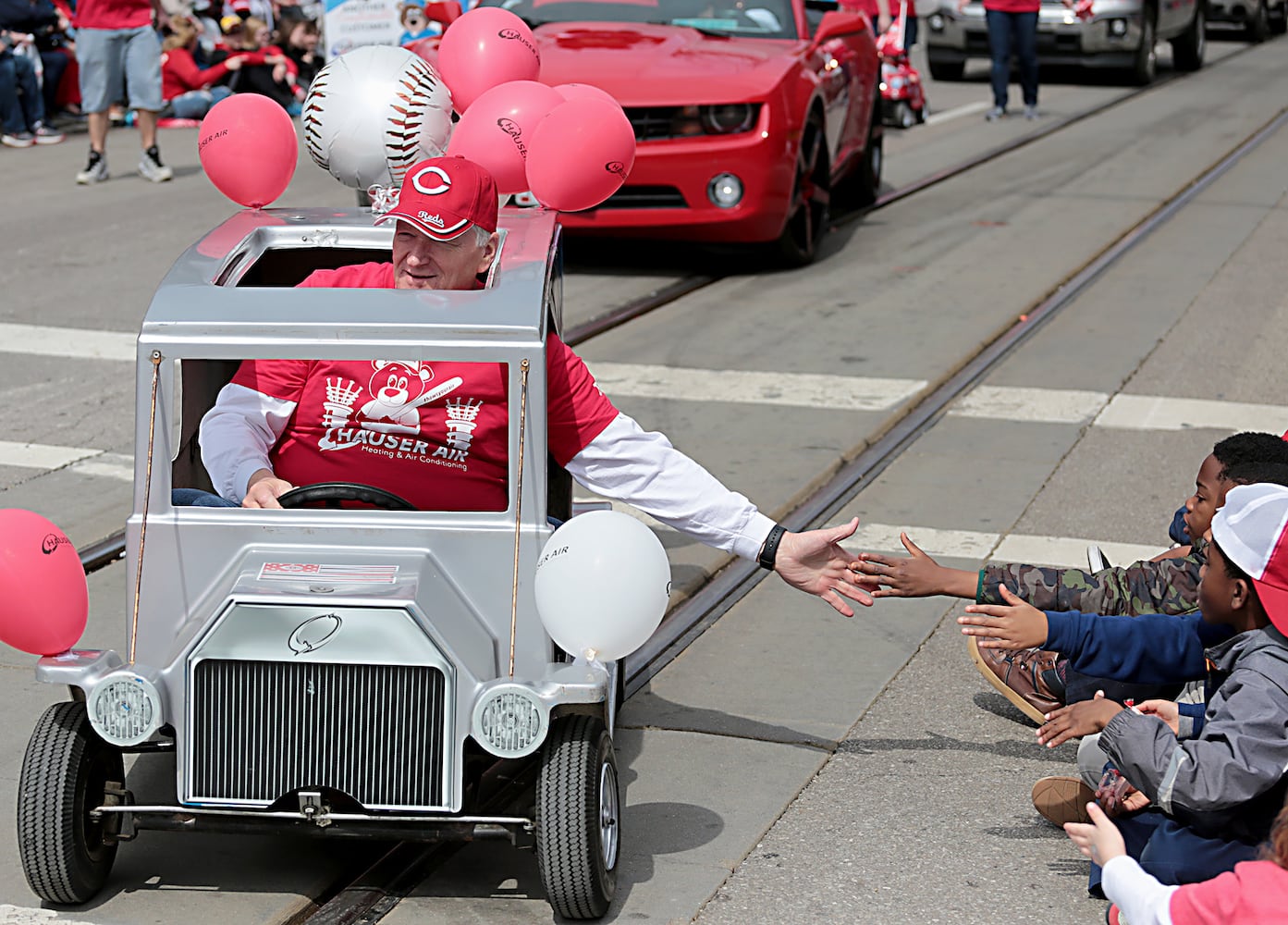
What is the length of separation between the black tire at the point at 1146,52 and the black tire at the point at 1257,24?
29.1 feet

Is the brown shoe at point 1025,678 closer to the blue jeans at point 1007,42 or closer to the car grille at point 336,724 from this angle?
the car grille at point 336,724

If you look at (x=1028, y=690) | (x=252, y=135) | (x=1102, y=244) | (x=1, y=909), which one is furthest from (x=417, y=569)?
(x=1102, y=244)

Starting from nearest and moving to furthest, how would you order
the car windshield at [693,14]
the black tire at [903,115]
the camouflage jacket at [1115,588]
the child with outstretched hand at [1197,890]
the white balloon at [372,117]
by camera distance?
the child with outstretched hand at [1197,890] < the camouflage jacket at [1115,588] < the white balloon at [372,117] < the car windshield at [693,14] < the black tire at [903,115]

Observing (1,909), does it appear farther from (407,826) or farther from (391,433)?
(391,433)

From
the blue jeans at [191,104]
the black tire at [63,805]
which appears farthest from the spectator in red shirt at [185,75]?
the black tire at [63,805]

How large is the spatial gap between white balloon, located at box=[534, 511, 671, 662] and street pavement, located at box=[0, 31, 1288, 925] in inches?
24.4

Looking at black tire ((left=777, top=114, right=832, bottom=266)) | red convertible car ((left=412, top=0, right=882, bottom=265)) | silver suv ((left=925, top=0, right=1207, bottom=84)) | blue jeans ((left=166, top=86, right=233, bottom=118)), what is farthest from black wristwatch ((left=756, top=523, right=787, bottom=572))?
silver suv ((left=925, top=0, right=1207, bottom=84))

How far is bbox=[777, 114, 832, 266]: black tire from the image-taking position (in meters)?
10.8

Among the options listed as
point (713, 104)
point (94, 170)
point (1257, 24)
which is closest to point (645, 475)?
point (713, 104)

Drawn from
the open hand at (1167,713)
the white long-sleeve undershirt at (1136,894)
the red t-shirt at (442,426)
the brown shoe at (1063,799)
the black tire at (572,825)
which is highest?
the red t-shirt at (442,426)

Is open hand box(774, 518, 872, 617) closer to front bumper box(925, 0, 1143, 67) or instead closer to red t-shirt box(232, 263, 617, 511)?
red t-shirt box(232, 263, 617, 511)

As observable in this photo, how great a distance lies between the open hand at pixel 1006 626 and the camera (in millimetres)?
3686

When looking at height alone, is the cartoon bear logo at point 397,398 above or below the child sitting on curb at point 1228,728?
above

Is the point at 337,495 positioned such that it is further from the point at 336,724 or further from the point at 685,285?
the point at 685,285
